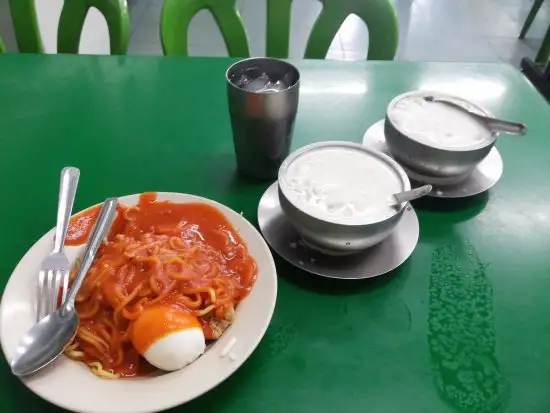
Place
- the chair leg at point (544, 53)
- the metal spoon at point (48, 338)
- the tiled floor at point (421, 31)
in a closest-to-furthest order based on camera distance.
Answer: the metal spoon at point (48, 338) → the chair leg at point (544, 53) → the tiled floor at point (421, 31)

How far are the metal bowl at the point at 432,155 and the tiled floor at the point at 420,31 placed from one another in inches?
103

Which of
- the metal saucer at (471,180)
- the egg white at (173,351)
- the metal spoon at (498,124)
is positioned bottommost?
the metal saucer at (471,180)

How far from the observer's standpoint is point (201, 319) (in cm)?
69

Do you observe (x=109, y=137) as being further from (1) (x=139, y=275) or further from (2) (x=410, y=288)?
(2) (x=410, y=288)

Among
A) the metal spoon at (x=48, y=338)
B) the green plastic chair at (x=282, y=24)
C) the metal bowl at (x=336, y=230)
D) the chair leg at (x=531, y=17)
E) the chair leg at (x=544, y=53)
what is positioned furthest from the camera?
the chair leg at (x=531, y=17)

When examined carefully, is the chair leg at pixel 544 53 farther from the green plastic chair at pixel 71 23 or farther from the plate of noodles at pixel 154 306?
the plate of noodles at pixel 154 306

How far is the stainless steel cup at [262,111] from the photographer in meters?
0.91

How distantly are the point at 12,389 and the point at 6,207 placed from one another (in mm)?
424

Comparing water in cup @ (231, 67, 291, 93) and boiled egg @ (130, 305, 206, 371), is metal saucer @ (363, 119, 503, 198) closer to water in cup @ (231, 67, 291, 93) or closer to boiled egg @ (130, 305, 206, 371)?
water in cup @ (231, 67, 291, 93)

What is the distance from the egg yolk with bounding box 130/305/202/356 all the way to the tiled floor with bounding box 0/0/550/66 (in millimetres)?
3004

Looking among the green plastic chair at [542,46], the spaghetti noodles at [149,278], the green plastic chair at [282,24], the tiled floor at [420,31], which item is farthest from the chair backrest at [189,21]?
the green plastic chair at [542,46]

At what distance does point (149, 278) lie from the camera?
712mm

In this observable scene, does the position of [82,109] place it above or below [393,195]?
below

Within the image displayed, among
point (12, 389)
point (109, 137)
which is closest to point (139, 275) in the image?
point (12, 389)
